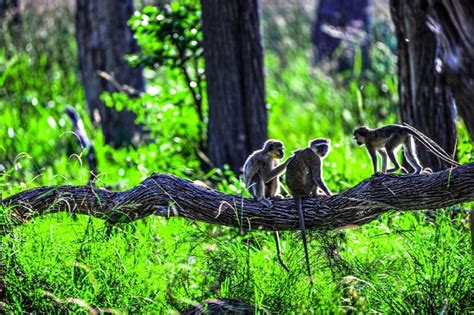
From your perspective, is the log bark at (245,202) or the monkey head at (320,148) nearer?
the log bark at (245,202)

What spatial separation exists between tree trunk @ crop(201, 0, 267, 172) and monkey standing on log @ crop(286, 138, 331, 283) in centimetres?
288

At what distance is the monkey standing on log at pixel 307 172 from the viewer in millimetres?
6133

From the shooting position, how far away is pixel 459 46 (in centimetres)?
487

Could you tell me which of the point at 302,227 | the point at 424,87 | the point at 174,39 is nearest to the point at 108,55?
the point at 174,39

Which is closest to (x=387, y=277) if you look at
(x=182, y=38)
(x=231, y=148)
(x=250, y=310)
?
(x=250, y=310)

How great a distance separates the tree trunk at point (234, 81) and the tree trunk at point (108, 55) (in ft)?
9.24

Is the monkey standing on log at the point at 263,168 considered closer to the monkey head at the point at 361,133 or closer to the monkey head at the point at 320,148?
the monkey head at the point at 320,148

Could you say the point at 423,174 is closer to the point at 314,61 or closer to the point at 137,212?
the point at 137,212

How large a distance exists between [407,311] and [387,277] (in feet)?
1.23

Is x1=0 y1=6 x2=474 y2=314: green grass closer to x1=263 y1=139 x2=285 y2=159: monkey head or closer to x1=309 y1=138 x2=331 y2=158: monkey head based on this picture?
x1=263 y1=139 x2=285 y2=159: monkey head

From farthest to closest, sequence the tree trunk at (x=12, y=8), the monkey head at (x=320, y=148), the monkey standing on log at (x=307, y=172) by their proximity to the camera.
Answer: the tree trunk at (x=12, y=8) → the monkey head at (x=320, y=148) → the monkey standing on log at (x=307, y=172)

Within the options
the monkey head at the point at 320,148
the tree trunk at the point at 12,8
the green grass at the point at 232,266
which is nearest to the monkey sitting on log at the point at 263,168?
the green grass at the point at 232,266

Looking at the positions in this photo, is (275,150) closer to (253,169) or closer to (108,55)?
(253,169)

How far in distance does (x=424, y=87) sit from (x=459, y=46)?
9.48 feet
